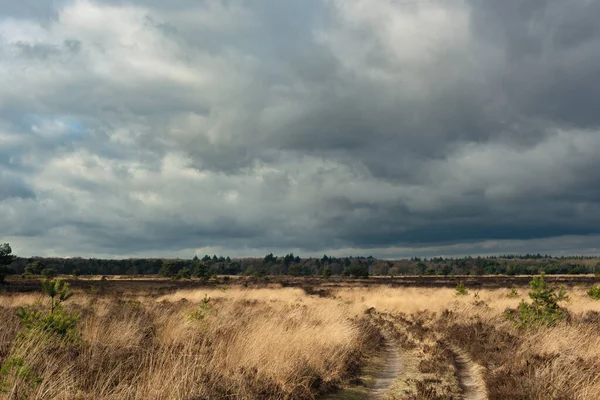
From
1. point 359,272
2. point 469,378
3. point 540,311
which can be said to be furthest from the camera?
point 359,272

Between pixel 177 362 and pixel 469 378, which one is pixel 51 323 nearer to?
pixel 177 362

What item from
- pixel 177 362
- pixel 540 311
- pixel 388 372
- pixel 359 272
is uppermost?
pixel 177 362

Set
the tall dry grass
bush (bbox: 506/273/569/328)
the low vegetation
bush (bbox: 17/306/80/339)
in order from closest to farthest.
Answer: the tall dry grass → the low vegetation → bush (bbox: 17/306/80/339) → bush (bbox: 506/273/569/328)

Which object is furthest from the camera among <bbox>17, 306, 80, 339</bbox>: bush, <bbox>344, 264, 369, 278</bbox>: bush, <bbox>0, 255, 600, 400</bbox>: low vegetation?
<bbox>344, 264, 369, 278</bbox>: bush

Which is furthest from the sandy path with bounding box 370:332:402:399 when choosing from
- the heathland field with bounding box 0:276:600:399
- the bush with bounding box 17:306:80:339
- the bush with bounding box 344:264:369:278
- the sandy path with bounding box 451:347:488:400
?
the bush with bounding box 344:264:369:278

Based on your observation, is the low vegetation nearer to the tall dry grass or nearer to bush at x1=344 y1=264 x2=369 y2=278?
the tall dry grass

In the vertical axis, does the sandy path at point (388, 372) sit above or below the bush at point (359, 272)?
above

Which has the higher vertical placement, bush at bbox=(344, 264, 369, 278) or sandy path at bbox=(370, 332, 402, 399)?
sandy path at bbox=(370, 332, 402, 399)

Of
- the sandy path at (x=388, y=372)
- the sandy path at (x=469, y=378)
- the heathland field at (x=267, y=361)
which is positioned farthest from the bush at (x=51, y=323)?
the sandy path at (x=469, y=378)

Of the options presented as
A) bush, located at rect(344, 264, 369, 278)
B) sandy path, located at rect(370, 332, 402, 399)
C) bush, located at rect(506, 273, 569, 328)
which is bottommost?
bush, located at rect(344, 264, 369, 278)

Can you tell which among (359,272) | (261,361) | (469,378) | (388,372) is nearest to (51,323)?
(261,361)

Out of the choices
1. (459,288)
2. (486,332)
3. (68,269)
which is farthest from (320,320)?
(68,269)

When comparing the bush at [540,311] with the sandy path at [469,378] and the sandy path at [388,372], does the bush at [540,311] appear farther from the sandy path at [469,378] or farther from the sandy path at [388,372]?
the sandy path at [388,372]

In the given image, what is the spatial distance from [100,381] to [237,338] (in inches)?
171
